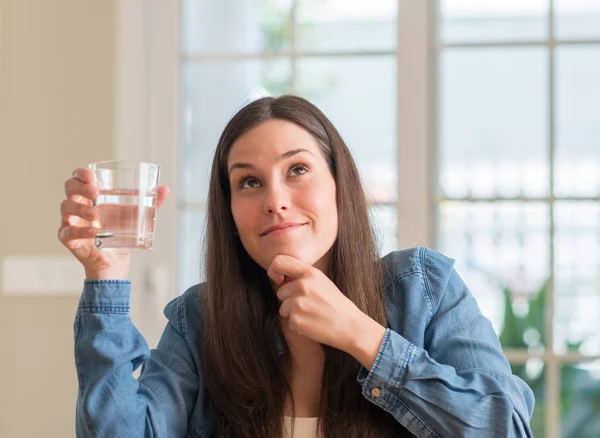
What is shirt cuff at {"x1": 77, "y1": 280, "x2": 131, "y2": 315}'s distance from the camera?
146 centimetres

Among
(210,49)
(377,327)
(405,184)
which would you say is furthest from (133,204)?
(210,49)

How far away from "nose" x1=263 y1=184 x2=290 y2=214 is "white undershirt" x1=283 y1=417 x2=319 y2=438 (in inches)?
15.0

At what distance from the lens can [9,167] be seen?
3.13 m

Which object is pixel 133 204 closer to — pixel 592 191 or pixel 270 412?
pixel 270 412

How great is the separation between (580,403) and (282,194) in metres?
1.82

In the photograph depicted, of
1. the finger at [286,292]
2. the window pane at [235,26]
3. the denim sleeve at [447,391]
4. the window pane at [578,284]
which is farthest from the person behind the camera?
the window pane at [235,26]

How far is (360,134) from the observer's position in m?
3.02

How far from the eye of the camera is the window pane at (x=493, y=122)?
294cm

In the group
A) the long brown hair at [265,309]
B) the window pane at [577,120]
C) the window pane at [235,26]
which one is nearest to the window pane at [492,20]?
the window pane at [577,120]

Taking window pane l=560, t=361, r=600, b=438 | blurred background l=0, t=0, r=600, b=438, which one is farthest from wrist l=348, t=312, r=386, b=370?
window pane l=560, t=361, r=600, b=438

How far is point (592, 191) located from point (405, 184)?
621mm

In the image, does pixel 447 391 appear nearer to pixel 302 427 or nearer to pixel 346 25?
pixel 302 427

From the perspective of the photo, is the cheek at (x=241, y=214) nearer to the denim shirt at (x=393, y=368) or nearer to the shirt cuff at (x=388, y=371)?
the denim shirt at (x=393, y=368)

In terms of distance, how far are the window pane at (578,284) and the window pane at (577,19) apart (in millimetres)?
575
